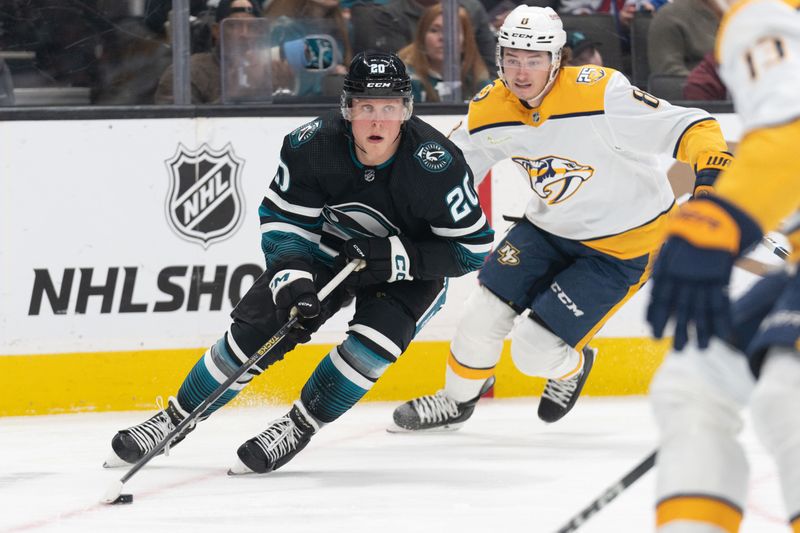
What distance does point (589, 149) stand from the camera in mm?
3691

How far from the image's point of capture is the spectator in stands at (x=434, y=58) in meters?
4.68

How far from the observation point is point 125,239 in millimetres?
4371

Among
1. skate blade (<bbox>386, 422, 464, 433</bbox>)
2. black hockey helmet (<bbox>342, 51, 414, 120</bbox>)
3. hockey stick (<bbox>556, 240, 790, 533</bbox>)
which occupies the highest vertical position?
black hockey helmet (<bbox>342, 51, 414, 120</bbox>)

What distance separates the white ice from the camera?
2.80 metres

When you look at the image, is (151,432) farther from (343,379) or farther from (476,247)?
(476,247)

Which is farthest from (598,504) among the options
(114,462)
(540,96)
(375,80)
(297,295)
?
(540,96)

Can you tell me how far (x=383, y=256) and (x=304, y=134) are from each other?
1.17ft

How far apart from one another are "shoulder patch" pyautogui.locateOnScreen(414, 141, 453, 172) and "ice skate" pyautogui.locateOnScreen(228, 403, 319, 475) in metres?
0.66

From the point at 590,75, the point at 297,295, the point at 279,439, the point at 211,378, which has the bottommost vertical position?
the point at 279,439

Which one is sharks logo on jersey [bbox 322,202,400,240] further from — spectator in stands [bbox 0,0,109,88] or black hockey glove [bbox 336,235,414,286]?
spectator in stands [bbox 0,0,109,88]

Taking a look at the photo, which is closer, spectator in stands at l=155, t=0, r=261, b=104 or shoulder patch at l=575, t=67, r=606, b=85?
shoulder patch at l=575, t=67, r=606, b=85

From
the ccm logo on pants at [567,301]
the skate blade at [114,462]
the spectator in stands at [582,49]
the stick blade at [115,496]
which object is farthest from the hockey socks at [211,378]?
the spectator in stands at [582,49]

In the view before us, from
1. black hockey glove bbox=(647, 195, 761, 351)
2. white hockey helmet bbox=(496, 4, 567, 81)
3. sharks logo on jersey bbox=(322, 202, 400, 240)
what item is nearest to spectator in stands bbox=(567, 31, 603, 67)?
white hockey helmet bbox=(496, 4, 567, 81)

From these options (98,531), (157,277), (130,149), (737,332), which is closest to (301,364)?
(157,277)
